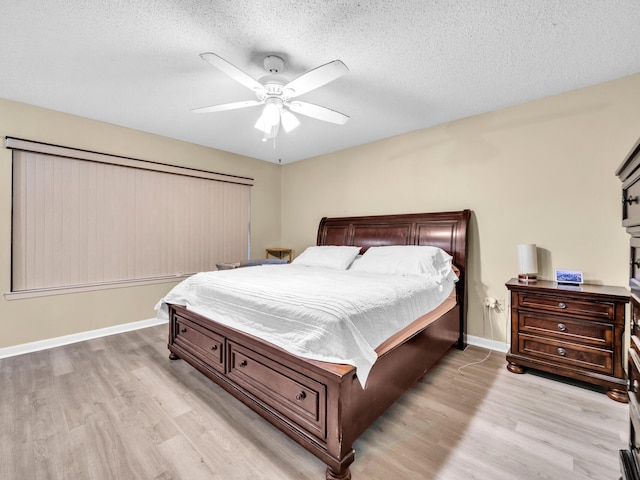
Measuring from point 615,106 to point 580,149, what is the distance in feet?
1.23

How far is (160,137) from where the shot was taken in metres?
3.74

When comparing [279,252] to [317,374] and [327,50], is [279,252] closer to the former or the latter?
[327,50]

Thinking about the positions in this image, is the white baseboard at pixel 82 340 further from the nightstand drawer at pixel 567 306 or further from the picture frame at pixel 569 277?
the picture frame at pixel 569 277

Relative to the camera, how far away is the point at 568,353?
2195 mm

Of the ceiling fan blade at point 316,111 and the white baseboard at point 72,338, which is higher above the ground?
the ceiling fan blade at point 316,111

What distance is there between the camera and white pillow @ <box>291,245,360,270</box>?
3363mm

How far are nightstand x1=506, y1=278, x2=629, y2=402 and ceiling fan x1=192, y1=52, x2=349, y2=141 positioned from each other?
2.18 metres

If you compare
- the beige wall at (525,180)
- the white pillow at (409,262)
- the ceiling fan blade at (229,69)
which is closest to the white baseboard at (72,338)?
the white pillow at (409,262)

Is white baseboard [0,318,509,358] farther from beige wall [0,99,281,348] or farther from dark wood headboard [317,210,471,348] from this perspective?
dark wood headboard [317,210,471,348]

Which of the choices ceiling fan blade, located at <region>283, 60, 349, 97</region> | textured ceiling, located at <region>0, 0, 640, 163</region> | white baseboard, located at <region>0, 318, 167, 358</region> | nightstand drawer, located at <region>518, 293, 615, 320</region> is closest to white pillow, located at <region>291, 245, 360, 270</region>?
textured ceiling, located at <region>0, 0, 640, 163</region>

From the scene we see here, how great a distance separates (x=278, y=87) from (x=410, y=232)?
7.15 ft

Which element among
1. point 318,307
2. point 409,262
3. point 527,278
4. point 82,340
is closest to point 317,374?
point 318,307

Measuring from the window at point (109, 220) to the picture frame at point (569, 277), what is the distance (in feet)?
13.2

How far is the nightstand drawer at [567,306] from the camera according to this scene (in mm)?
2055
